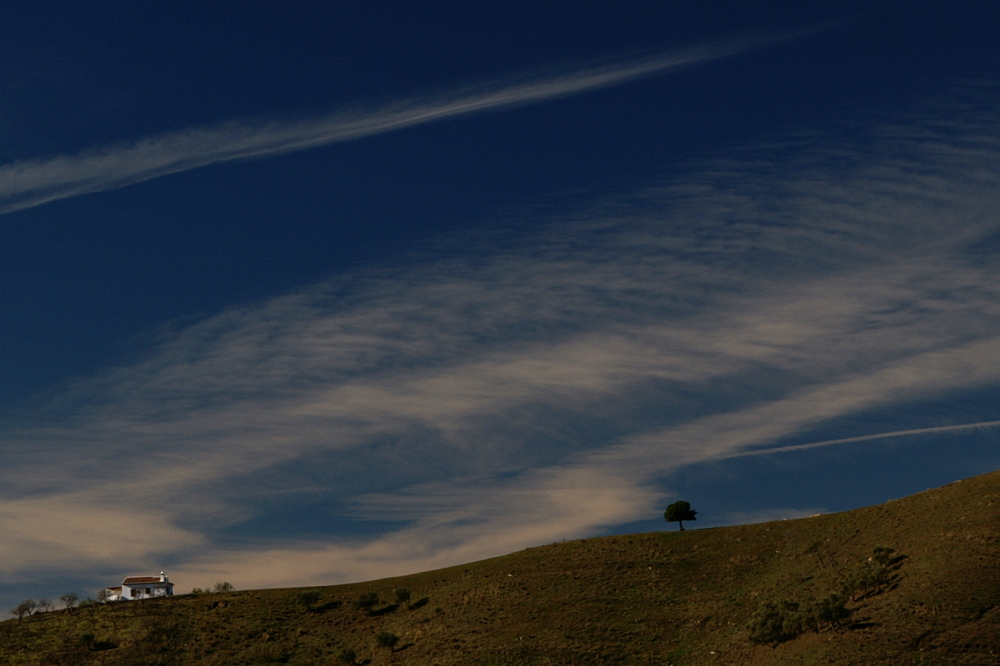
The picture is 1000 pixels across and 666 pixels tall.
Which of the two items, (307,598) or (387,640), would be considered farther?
(307,598)

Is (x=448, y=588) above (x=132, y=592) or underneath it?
underneath

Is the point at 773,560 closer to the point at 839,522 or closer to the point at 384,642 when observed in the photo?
the point at 839,522

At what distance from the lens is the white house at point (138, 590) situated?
103 metres

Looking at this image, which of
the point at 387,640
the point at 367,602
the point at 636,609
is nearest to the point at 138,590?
the point at 367,602

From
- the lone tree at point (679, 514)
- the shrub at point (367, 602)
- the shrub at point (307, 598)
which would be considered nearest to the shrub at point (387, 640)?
the shrub at point (367, 602)

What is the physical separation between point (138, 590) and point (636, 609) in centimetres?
6399

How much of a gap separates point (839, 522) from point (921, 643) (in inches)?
1238

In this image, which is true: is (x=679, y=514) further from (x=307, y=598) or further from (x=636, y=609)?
(x=307, y=598)

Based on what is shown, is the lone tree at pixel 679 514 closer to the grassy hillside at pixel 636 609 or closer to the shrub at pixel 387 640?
the grassy hillside at pixel 636 609

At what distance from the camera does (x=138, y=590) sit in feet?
344

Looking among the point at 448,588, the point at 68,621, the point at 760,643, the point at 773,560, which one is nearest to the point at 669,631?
the point at 760,643

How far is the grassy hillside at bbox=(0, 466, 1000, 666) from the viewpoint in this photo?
183 ft

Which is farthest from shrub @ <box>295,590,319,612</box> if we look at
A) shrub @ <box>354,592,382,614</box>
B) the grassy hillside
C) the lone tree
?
the lone tree

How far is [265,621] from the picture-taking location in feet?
287
